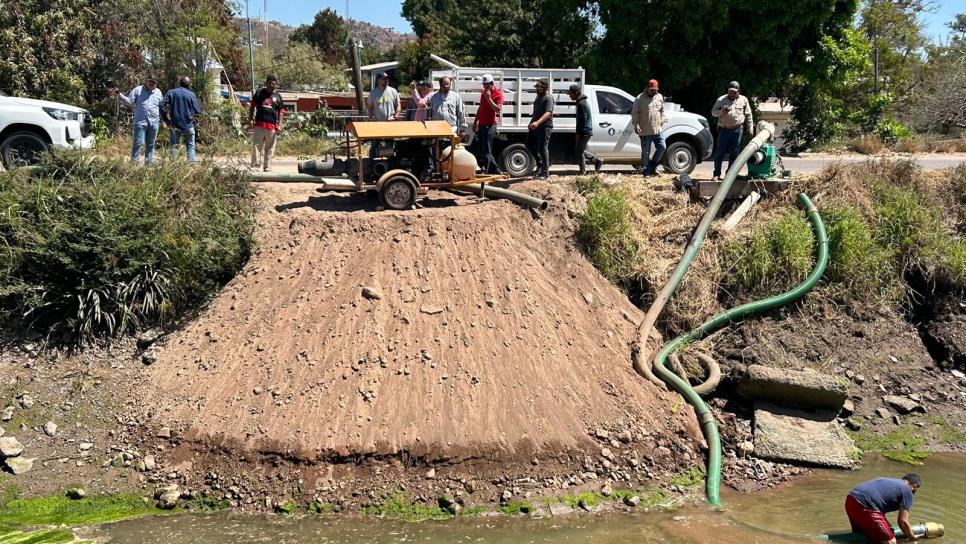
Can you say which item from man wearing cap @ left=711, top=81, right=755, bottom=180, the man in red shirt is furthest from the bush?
man wearing cap @ left=711, top=81, right=755, bottom=180

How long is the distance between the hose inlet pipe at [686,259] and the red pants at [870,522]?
2.47 meters

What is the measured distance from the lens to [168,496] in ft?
26.1

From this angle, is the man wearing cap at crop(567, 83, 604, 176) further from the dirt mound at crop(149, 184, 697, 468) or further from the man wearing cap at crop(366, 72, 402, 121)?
the man wearing cap at crop(366, 72, 402, 121)

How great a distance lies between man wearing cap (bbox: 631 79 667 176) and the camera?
504 inches

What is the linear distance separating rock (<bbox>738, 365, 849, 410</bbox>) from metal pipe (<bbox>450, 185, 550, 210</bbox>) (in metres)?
3.45

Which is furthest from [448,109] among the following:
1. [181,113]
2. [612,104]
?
[181,113]

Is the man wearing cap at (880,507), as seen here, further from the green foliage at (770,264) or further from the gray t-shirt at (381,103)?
the gray t-shirt at (381,103)

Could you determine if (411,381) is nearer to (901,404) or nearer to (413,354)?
(413,354)

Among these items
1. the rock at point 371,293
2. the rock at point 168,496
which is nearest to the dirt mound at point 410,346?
the rock at point 371,293

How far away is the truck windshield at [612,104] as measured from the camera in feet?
46.6

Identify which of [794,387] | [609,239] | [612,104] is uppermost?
[612,104]

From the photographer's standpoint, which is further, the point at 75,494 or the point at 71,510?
the point at 75,494

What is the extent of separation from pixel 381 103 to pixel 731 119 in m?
5.29

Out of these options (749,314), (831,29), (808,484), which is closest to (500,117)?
(749,314)
